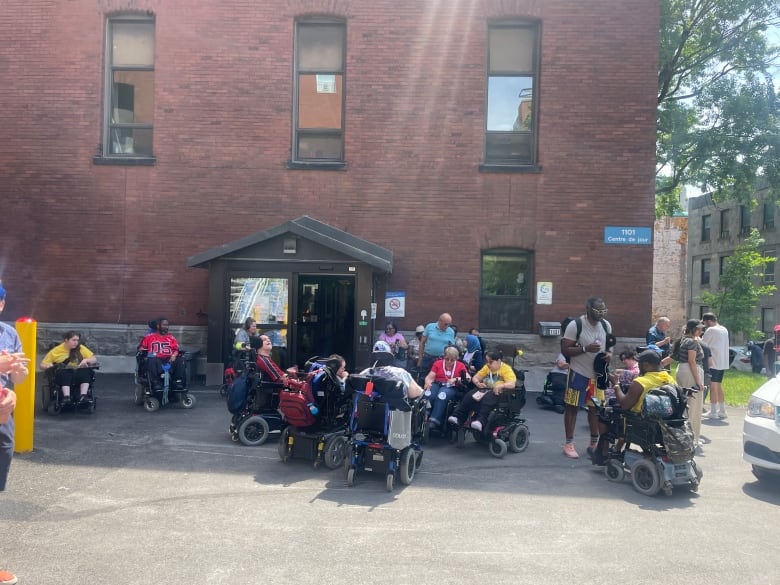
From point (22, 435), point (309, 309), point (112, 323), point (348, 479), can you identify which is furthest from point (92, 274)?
point (348, 479)

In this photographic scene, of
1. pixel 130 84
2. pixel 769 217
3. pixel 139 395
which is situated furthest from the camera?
pixel 769 217

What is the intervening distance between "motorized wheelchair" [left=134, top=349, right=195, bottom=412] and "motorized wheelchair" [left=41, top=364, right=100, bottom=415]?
0.77m

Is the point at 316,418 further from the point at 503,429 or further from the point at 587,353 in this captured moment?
the point at 587,353

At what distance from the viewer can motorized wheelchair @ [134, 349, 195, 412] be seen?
37.5ft

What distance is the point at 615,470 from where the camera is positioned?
7883 millimetres

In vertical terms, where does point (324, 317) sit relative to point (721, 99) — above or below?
below

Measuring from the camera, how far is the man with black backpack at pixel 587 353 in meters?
8.65

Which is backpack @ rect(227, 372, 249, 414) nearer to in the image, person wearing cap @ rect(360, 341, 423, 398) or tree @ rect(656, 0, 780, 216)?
person wearing cap @ rect(360, 341, 423, 398)

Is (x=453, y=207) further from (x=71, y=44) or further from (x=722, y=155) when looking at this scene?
(x=722, y=155)

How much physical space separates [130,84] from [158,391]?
785 centimetres

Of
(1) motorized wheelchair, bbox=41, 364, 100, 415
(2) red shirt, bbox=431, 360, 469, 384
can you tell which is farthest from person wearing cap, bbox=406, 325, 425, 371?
(1) motorized wheelchair, bbox=41, 364, 100, 415

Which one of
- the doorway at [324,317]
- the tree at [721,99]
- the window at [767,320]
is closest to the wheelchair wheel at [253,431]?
the doorway at [324,317]

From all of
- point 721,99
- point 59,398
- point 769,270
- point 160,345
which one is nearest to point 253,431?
point 160,345

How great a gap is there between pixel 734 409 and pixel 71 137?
48.1 ft
